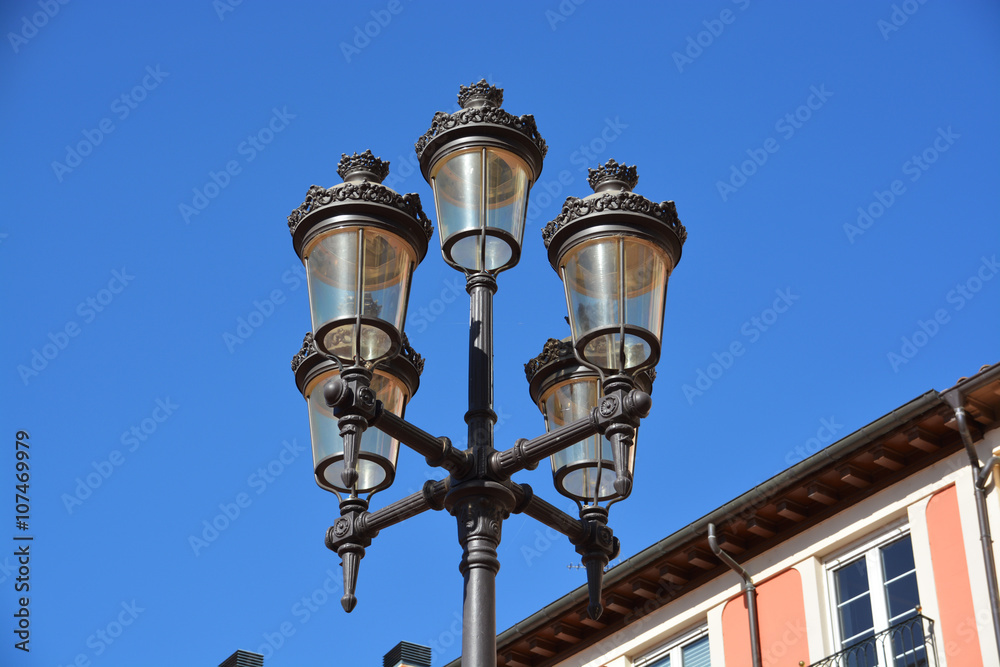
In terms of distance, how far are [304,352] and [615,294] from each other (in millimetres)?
1892

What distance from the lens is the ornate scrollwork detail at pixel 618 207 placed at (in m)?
6.07

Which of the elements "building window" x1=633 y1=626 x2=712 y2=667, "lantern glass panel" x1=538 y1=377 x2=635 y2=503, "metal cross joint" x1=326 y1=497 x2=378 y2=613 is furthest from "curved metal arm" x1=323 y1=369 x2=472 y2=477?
"building window" x1=633 y1=626 x2=712 y2=667

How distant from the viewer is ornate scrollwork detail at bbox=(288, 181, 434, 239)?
Answer: 19.7 feet

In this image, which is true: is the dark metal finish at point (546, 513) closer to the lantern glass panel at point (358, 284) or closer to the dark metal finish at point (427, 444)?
the dark metal finish at point (427, 444)

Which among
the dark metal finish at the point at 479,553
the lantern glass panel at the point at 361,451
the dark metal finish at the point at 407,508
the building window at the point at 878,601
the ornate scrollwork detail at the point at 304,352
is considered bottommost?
the dark metal finish at the point at 479,553

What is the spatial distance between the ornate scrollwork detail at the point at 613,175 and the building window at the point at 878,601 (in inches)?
363

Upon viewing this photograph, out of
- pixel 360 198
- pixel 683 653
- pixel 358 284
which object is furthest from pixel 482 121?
pixel 683 653

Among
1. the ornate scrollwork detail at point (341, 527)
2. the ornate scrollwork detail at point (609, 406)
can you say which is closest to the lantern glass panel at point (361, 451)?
the ornate scrollwork detail at point (341, 527)

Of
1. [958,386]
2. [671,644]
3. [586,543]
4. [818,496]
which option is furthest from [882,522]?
[586,543]

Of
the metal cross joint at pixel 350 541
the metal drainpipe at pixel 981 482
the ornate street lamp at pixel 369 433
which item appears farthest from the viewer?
the metal drainpipe at pixel 981 482

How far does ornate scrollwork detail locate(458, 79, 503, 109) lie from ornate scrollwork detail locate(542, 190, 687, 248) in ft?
2.46

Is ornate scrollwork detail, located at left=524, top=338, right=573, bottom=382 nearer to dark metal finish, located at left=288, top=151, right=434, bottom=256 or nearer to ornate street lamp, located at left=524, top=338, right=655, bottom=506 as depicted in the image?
ornate street lamp, located at left=524, top=338, right=655, bottom=506

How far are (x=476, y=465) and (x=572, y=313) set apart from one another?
0.87 metres

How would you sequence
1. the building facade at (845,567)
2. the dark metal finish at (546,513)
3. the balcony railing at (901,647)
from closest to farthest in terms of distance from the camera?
the dark metal finish at (546,513) → the balcony railing at (901,647) → the building facade at (845,567)
